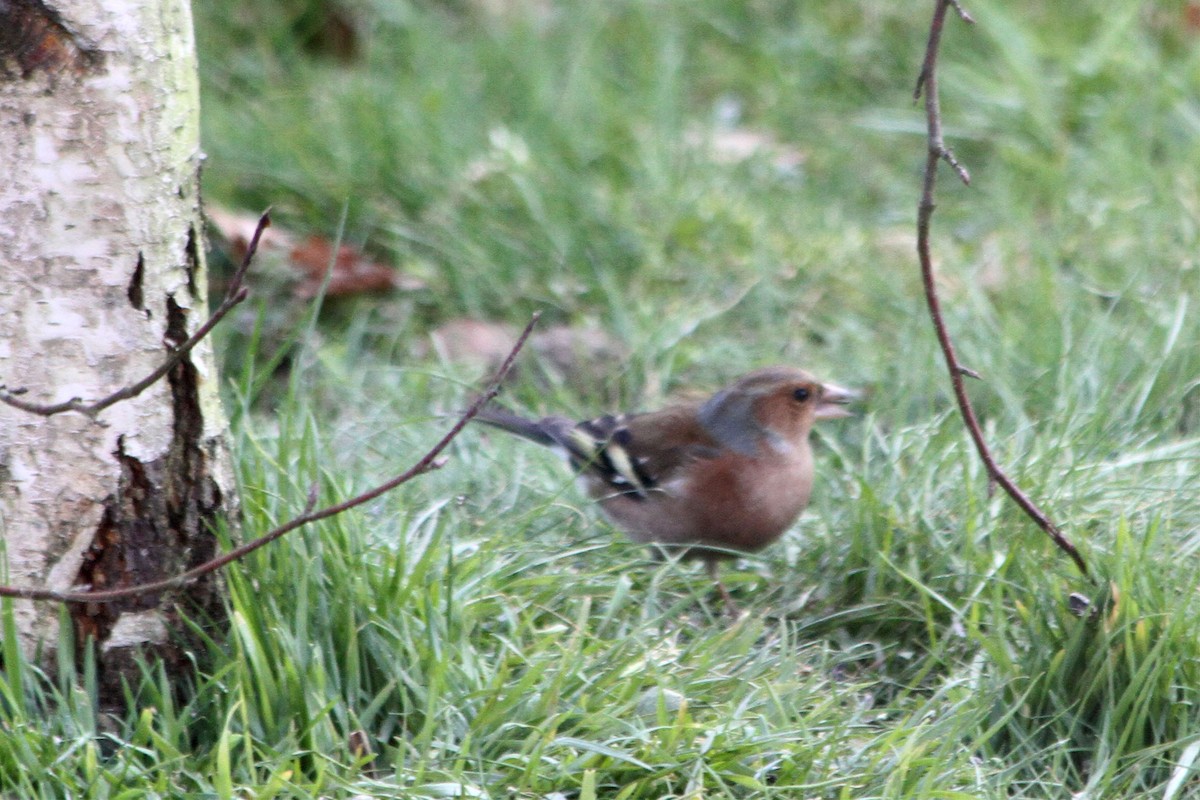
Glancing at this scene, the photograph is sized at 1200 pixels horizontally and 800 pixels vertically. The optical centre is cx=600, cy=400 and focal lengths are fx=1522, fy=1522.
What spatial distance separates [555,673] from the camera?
2.90 meters

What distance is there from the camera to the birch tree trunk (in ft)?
8.61

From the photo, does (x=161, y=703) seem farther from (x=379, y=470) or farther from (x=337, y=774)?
(x=379, y=470)

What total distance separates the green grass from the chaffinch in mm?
109

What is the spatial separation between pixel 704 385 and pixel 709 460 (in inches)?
40.1

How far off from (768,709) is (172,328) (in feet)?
4.41

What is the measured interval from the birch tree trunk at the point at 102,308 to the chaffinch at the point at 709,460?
3.77 ft

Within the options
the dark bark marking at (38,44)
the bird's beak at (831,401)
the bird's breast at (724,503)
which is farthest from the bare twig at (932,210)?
the dark bark marking at (38,44)

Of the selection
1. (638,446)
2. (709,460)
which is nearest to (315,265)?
(638,446)

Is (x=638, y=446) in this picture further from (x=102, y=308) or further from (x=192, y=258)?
(x=102, y=308)

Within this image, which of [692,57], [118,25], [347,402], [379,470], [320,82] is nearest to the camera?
[118,25]

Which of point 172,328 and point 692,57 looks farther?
point 692,57

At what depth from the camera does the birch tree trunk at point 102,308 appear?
8.61ft

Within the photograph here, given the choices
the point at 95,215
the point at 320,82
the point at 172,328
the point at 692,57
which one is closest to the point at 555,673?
the point at 172,328

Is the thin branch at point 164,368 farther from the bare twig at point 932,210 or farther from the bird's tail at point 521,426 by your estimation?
the bird's tail at point 521,426
